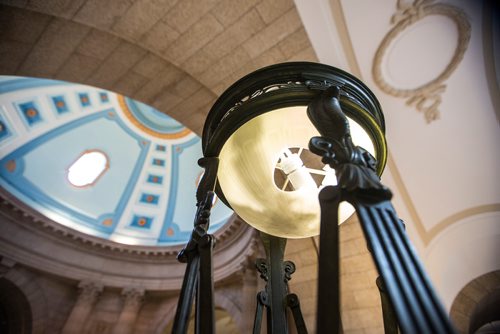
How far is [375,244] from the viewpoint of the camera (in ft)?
2.61

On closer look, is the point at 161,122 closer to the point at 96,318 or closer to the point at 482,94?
the point at 96,318

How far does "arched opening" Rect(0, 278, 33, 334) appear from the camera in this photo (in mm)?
8297

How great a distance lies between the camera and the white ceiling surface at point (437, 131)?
10.8 ft

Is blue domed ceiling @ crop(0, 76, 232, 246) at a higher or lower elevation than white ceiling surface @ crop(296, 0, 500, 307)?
higher

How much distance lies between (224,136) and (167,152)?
43.3 feet

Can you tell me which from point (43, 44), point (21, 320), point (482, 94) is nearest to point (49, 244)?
point (21, 320)

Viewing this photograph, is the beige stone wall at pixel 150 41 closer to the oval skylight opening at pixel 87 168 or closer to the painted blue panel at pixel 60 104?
the painted blue panel at pixel 60 104

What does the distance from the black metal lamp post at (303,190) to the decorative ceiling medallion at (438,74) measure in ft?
8.10

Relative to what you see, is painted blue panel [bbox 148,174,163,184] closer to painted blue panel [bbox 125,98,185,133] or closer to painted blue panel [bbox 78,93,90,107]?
painted blue panel [bbox 125,98,185,133]

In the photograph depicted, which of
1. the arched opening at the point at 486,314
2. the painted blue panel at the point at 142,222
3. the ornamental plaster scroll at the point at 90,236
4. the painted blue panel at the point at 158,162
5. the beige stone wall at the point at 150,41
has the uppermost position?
the painted blue panel at the point at 158,162

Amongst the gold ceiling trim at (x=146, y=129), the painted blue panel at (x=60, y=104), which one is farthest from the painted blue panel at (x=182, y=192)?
the painted blue panel at (x=60, y=104)

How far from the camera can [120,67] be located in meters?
3.86

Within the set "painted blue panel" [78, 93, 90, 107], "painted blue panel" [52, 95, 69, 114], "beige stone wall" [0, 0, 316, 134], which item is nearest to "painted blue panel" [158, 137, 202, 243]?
"painted blue panel" [78, 93, 90, 107]

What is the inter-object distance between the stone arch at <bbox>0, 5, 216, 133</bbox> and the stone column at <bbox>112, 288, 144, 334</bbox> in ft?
26.6
